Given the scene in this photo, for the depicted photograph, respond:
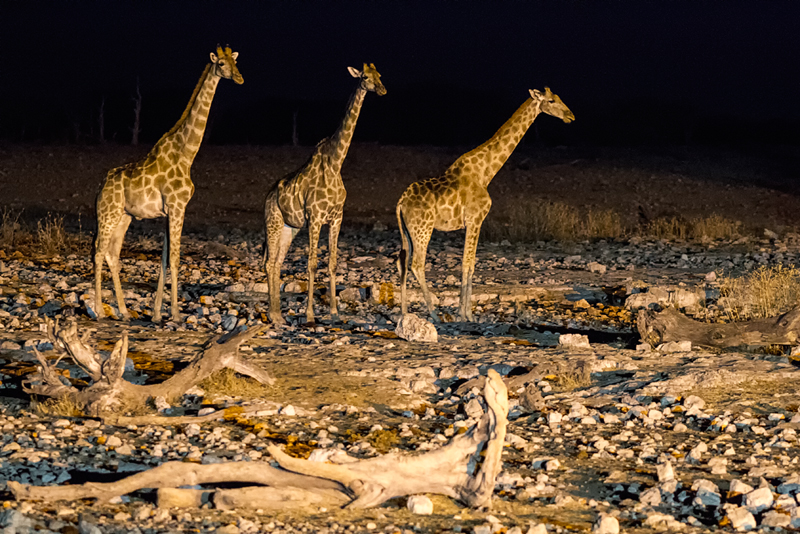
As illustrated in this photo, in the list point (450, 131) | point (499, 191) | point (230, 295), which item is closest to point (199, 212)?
point (499, 191)

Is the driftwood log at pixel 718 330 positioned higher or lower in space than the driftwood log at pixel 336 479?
higher

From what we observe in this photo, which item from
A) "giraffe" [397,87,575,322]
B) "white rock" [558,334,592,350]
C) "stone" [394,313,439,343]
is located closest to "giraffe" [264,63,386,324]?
"giraffe" [397,87,575,322]

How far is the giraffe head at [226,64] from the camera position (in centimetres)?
928

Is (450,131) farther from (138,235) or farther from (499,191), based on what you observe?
(138,235)

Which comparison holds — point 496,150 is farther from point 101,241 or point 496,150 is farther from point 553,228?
point 553,228

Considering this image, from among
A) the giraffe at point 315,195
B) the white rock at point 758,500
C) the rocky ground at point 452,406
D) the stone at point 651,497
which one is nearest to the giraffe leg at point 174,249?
the rocky ground at point 452,406

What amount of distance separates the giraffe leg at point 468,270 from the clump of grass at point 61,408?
4.94m

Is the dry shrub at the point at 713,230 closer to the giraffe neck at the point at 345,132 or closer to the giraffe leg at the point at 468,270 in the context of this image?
the giraffe leg at the point at 468,270

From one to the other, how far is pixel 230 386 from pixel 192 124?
11.7ft

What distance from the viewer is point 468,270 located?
1029 centimetres

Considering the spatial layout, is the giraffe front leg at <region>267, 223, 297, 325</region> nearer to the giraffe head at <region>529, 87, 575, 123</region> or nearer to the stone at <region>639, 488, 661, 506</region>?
the giraffe head at <region>529, 87, 575, 123</region>

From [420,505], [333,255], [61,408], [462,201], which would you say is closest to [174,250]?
[333,255]

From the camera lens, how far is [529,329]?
1010 cm

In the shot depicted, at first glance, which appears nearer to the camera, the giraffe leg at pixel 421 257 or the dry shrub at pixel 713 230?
the giraffe leg at pixel 421 257
